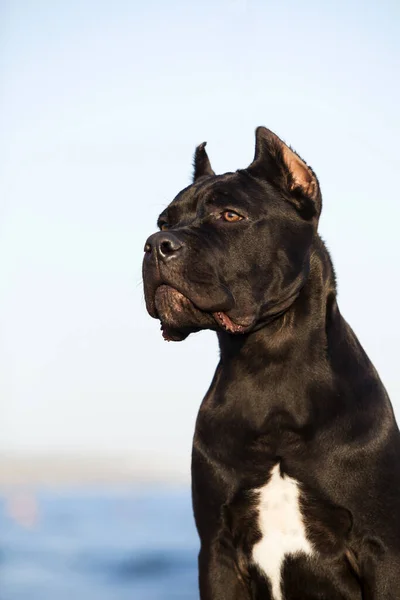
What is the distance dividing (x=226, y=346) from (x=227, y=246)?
68 centimetres

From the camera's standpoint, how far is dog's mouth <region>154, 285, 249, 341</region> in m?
5.48

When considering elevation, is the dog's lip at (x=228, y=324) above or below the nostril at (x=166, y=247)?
below

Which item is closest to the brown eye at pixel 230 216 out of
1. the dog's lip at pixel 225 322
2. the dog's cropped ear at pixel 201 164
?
the dog's lip at pixel 225 322

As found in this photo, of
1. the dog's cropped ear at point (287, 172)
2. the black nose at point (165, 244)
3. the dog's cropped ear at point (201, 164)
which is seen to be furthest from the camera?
the dog's cropped ear at point (201, 164)

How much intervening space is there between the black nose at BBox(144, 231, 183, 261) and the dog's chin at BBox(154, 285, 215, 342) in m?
0.22

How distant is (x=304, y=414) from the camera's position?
17.8 ft

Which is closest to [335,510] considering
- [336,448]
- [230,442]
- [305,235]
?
[336,448]

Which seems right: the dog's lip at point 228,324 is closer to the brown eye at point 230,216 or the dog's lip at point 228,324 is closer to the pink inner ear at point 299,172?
the brown eye at point 230,216

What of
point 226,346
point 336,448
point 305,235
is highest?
point 305,235

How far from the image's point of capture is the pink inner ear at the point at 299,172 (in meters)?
5.75

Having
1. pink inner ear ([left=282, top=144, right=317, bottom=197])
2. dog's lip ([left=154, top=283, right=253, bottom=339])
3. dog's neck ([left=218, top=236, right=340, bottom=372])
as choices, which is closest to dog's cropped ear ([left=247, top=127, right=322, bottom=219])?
pink inner ear ([left=282, top=144, right=317, bottom=197])

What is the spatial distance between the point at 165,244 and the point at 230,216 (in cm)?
48

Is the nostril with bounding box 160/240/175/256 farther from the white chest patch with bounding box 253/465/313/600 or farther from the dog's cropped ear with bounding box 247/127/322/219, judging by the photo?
the white chest patch with bounding box 253/465/313/600

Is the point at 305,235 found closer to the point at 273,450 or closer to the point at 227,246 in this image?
the point at 227,246
